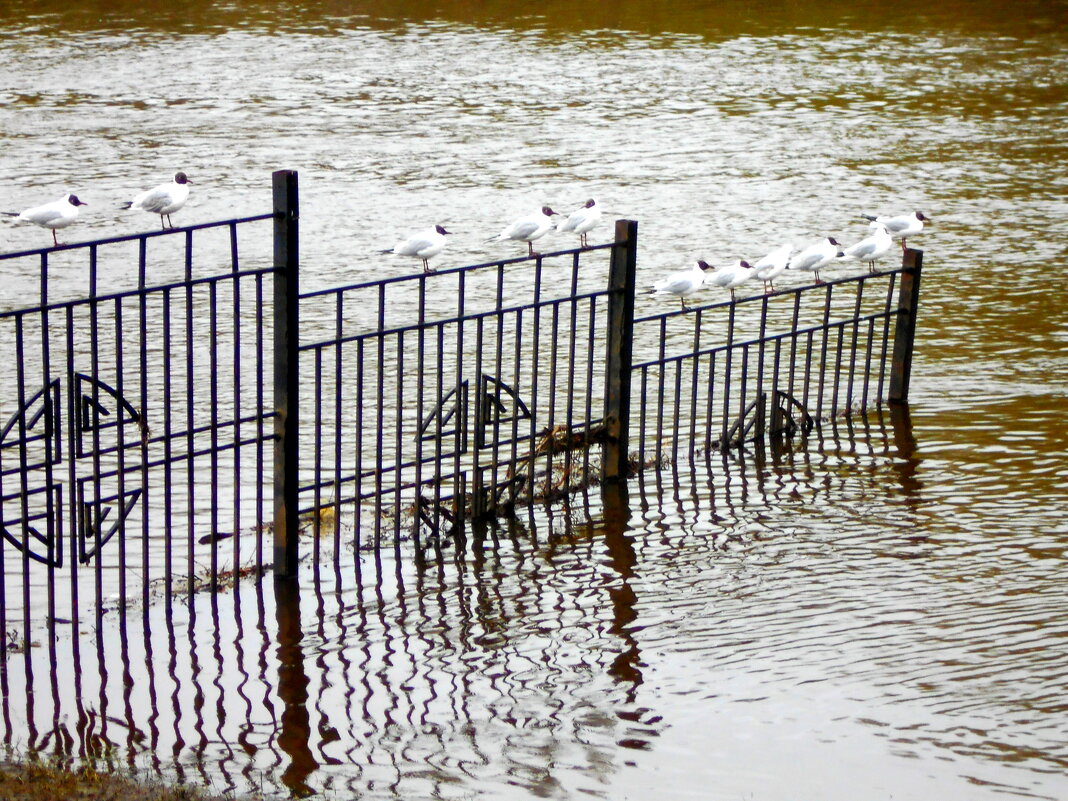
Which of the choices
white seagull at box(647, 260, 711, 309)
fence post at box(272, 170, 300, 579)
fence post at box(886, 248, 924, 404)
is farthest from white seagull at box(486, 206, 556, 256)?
fence post at box(272, 170, 300, 579)

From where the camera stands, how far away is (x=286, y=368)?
827 centimetres

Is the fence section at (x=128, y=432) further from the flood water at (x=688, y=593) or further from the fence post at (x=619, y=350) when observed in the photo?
the fence post at (x=619, y=350)

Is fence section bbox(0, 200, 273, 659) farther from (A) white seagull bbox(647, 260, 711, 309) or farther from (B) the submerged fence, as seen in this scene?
(A) white seagull bbox(647, 260, 711, 309)

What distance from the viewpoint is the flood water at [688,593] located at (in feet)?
21.8

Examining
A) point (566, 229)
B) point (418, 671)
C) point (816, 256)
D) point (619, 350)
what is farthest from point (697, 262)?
point (418, 671)

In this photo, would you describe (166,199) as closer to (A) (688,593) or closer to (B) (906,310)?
(B) (906,310)

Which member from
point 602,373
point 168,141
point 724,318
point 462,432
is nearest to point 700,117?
point 168,141

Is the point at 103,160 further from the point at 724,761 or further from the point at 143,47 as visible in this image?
the point at 724,761

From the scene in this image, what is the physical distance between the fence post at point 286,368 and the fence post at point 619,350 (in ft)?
7.99

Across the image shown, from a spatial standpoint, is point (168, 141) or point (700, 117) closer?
point (168, 141)

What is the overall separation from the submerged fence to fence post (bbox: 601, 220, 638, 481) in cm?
2

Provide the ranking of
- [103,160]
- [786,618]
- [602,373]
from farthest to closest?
[103,160] < [602,373] < [786,618]

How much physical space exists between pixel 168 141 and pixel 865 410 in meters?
16.9

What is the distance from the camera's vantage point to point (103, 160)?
2466cm
